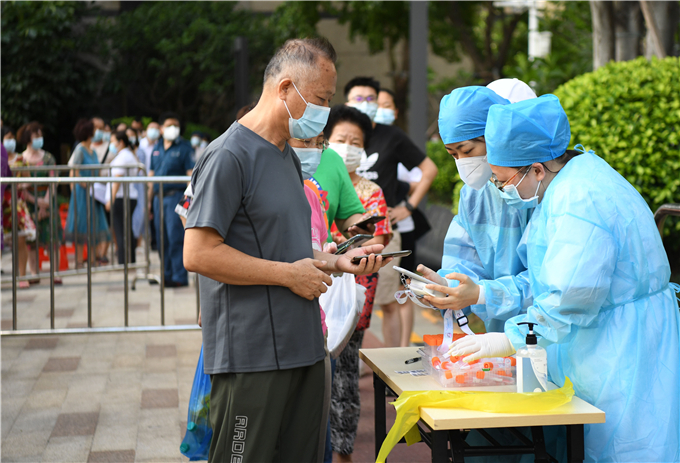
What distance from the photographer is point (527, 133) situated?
7.50 feet

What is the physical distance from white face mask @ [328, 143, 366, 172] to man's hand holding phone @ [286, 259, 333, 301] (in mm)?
1871

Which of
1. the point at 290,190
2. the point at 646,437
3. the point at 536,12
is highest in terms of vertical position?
the point at 536,12

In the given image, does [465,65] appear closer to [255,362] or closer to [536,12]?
[536,12]

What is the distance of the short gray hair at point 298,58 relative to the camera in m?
2.22

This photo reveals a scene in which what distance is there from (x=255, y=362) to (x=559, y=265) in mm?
974

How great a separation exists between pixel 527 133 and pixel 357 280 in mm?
1879

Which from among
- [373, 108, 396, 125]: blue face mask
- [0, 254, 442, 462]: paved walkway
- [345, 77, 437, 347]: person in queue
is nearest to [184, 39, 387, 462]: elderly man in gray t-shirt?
[0, 254, 442, 462]: paved walkway

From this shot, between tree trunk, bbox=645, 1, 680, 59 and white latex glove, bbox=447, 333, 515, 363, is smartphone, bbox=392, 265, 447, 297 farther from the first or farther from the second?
tree trunk, bbox=645, 1, 680, 59

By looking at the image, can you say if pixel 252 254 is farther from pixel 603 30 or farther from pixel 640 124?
pixel 603 30

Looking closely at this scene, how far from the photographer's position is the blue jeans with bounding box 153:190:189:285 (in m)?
8.09

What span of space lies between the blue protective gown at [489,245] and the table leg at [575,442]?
53 cm

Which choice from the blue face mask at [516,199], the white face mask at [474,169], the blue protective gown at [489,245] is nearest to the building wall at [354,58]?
the blue protective gown at [489,245]

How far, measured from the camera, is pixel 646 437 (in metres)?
2.16

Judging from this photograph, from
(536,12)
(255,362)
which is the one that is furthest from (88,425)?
(536,12)
